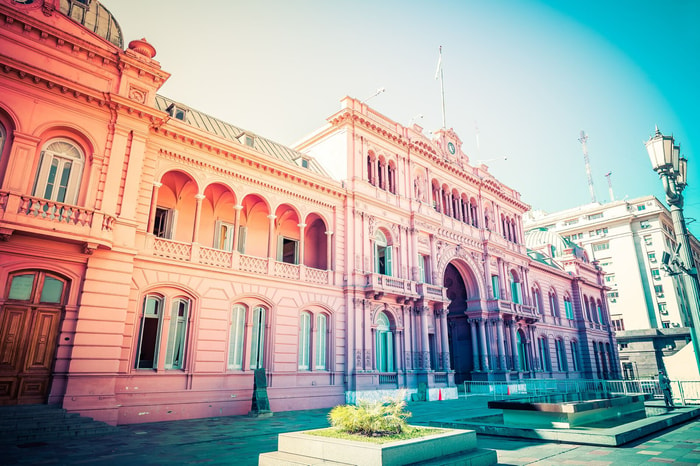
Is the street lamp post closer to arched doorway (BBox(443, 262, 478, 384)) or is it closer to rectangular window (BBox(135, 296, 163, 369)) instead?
rectangular window (BBox(135, 296, 163, 369))

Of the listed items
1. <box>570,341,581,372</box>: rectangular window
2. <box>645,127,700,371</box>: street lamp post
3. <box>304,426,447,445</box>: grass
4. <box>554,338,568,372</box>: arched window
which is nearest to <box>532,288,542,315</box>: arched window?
<box>554,338,568,372</box>: arched window

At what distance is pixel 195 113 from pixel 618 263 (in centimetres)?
6727

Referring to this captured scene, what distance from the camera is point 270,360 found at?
64.4 ft

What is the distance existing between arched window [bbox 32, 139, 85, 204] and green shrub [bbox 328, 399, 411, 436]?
1259cm

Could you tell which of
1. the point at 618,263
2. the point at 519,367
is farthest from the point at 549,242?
the point at 519,367

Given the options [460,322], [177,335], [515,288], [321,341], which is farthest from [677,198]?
[515,288]

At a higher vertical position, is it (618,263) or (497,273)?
(618,263)

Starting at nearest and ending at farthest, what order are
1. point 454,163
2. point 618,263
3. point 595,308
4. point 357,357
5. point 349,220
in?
point 357,357, point 349,220, point 454,163, point 595,308, point 618,263

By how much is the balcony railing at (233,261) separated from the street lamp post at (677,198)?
51.6 feet

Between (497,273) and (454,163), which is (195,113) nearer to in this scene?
(454,163)

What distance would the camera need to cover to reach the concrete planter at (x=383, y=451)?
6.53 m

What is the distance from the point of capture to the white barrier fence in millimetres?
20328

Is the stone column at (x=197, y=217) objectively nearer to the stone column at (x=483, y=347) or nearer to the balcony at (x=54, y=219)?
the balcony at (x=54, y=219)

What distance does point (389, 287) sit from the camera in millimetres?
25016
